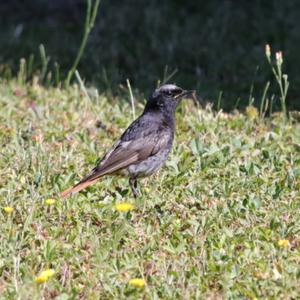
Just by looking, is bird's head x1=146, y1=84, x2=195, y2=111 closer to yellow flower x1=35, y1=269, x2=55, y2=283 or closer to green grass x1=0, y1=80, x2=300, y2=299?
green grass x1=0, y1=80, x2=300, y2=299

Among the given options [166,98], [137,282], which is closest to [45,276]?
[137,282]

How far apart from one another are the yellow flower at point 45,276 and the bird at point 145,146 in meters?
1.20

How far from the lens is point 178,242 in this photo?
609 centimetres

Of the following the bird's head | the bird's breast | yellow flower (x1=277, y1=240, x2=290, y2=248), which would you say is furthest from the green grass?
the bird's head

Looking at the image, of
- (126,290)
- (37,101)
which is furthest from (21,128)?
(126,290)

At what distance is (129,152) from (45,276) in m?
1.94

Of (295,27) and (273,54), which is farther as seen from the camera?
(295,27)

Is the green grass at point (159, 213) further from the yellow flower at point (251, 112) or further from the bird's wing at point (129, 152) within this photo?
the bird's wing at point (129, 152)

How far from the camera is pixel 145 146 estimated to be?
713 centimetres

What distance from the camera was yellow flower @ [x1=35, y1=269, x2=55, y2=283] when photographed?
5312mm

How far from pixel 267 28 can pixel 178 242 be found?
6.09 metres

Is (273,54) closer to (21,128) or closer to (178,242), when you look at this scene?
(21,128)

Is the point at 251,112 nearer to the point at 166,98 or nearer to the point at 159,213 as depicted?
the point at 166,98

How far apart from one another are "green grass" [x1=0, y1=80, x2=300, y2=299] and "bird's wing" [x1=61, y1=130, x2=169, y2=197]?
24 centimetres
